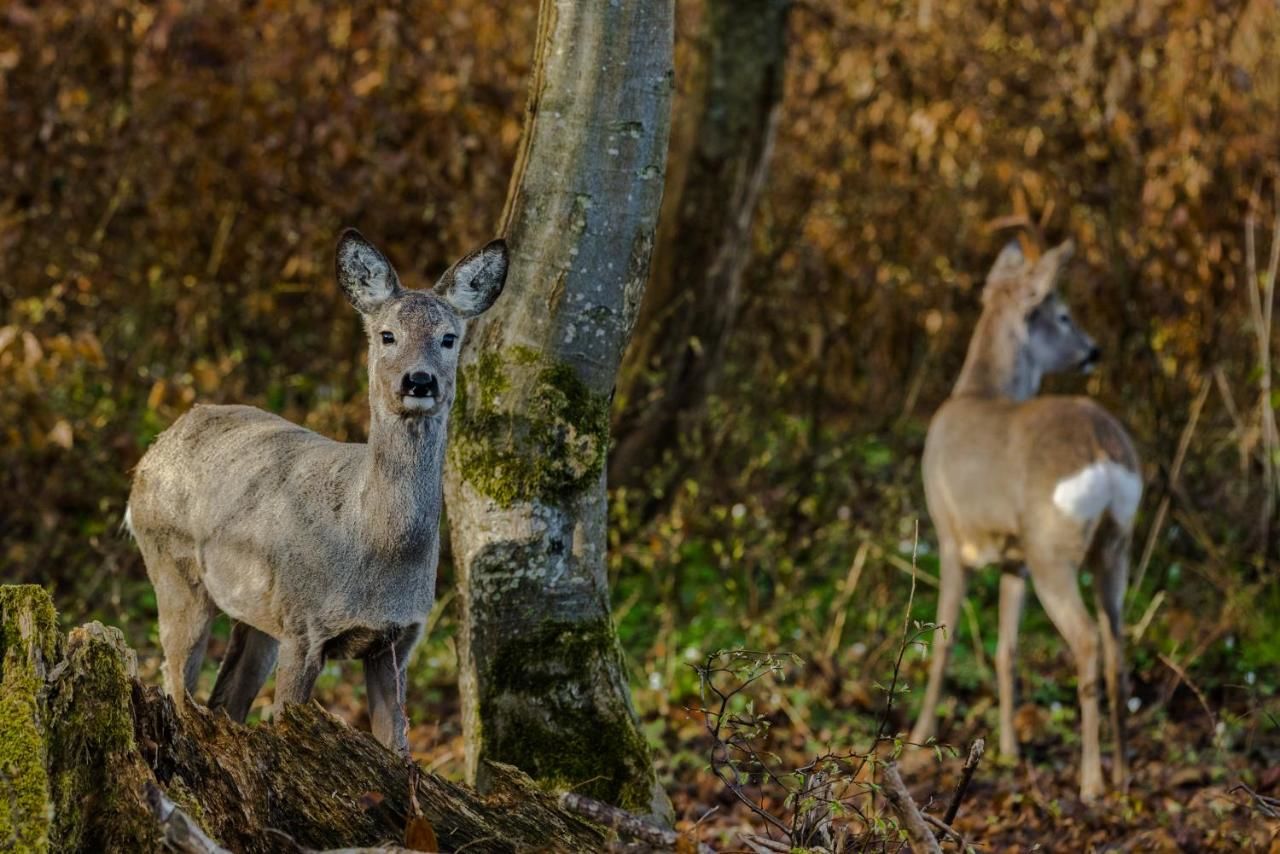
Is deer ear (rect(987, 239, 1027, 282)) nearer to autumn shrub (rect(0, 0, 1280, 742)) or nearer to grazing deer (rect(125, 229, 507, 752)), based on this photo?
autumn shrub (rect(0, 0, 1280, 742))

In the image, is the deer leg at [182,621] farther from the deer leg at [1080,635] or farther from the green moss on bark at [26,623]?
the deer leg at [1080,635]

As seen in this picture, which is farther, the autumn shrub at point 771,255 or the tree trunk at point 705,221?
the tree trunk at point 705,221

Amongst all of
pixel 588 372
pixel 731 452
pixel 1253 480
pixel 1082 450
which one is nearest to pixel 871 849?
pixel 588 372

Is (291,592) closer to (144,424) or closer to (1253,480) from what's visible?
(144,424)

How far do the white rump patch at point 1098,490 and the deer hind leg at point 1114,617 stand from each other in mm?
199

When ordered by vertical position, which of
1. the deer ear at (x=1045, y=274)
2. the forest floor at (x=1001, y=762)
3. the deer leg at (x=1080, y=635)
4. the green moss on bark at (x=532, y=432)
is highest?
the deer ear at (x=1045, y=274)

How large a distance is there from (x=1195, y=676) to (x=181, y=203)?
251 inches

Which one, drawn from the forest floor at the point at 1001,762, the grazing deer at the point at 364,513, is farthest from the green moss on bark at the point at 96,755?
the forest floor at the point at 1001,762

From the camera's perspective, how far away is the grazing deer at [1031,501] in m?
7.76

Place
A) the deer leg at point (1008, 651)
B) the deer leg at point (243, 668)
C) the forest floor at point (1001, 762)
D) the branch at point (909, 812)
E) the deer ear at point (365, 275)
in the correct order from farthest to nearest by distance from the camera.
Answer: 1. the deer leg at point (1008, 651)
2. the forest floor at point (1001, 762)
3. the deer leg at point (243, 668)
4. the deer ear at point (365, 275)
5. the branch at point (909, 812)

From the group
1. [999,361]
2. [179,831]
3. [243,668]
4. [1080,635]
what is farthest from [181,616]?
[999,361]

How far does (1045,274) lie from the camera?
9.16 m

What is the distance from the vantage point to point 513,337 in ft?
17.3

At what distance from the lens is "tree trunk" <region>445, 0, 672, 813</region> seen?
5.16 meters
